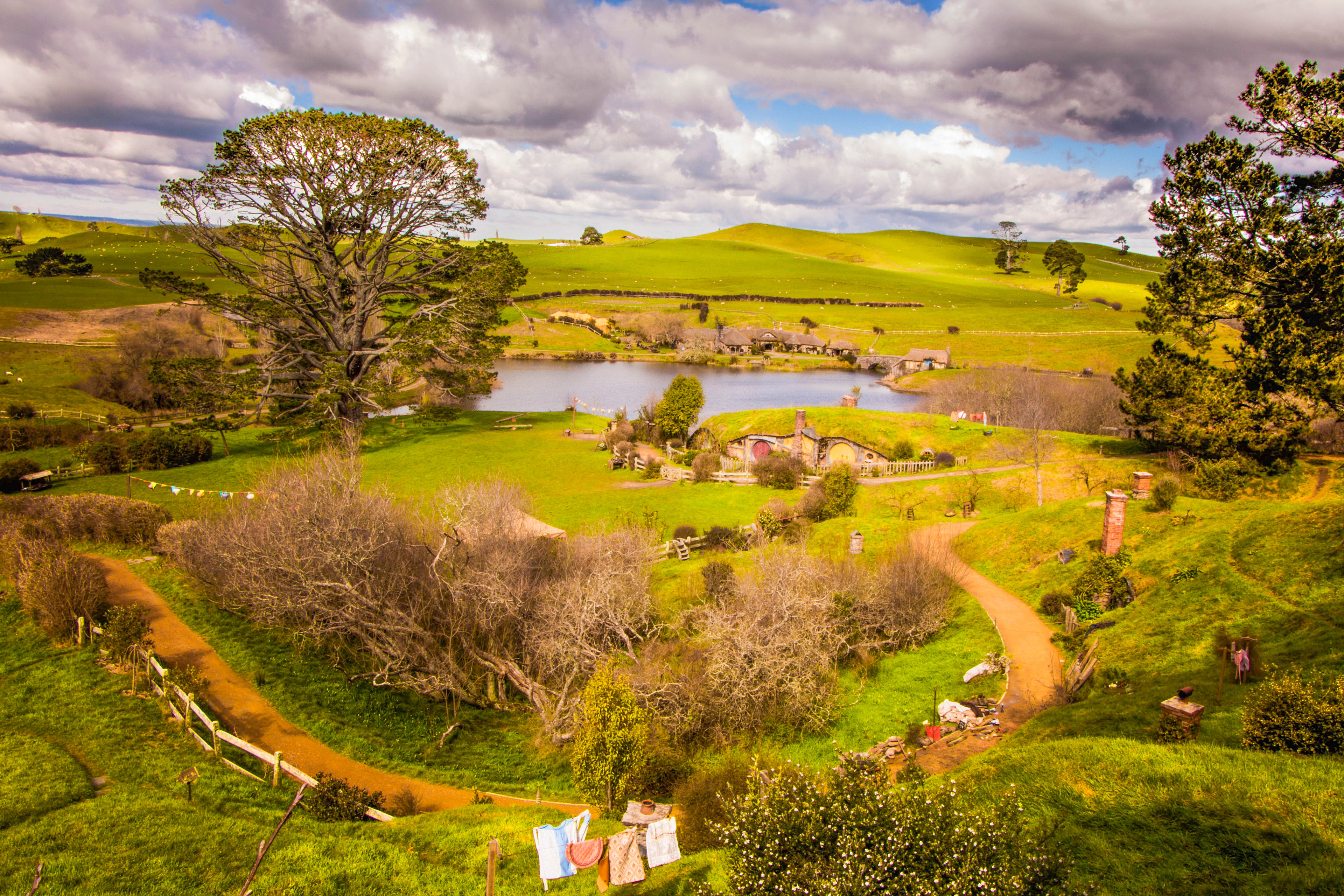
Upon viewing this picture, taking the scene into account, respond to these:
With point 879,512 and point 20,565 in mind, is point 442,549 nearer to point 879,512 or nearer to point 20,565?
point 20,565

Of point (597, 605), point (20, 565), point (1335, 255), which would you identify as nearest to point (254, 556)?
point (20, 565)

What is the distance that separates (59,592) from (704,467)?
28.2 meters

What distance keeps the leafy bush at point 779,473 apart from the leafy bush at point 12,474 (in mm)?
35199

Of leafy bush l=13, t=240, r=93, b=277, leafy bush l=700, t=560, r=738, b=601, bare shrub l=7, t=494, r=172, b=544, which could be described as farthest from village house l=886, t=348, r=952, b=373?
leafy bush l=13, t=240, r=93, b=277

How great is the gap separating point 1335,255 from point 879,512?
19.1m

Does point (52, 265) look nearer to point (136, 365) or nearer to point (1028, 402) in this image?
point (136, 365)

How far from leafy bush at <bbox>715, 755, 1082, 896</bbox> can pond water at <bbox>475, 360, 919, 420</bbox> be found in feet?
155

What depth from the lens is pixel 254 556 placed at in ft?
62.7

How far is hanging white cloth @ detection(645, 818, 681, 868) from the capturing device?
32.9 ft

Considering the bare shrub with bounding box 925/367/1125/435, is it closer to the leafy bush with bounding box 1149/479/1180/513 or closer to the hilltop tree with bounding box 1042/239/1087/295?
the leafy bush with bounding box 1149/479/1180/513

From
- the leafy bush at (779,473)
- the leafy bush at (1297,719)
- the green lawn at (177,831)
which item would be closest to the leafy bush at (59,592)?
the green lawn at (177,831)

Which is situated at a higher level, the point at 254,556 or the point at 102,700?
the point at 254,556

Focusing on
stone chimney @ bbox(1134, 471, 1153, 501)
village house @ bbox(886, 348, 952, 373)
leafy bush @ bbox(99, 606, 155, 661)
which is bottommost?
leafy bush @ bbox(99, 606, 155, 661)

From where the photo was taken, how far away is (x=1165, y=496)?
22.2 meters
